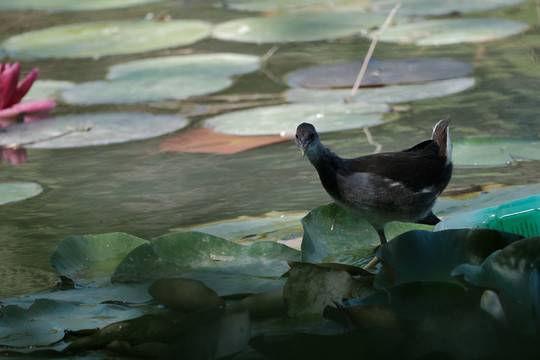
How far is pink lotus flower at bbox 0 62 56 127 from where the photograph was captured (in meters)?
3.87

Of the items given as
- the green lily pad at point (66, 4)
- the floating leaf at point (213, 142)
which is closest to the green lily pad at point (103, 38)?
the green lily pad at point (66, 4)

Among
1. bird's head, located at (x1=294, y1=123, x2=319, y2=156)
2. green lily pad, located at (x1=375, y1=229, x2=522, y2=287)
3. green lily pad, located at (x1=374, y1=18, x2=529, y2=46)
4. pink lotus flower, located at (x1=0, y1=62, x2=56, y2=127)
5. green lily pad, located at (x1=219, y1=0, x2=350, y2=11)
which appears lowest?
green lily pad, located at (x1=374, y1=18, x2=529, y2=46)

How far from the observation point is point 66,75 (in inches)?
192

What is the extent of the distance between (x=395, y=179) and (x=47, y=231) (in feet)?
3.38

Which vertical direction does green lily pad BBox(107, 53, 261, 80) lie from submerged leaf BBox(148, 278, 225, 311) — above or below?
below

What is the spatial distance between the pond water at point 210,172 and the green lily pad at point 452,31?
0.49 feet

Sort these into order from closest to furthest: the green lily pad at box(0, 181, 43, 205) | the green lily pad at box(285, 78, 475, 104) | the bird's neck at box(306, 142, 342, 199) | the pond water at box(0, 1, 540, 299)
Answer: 1. the bird's neck at box(306, 142, 342, 199)
2. the pond water at box(0, 1, 540, 299)
3. the green lily pad at box(0, 181, 43, 205)
4. the green lily pad at box(285, 78, 475, 104)

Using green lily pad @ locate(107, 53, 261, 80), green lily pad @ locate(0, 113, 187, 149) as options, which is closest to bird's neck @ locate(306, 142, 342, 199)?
green lily pad @ locate(0, 113, 187, 149)

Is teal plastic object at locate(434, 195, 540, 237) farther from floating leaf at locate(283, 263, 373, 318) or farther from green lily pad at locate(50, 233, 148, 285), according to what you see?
green lily pad at locate(50, 233, 148, 285)

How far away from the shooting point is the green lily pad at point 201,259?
1.90 meters

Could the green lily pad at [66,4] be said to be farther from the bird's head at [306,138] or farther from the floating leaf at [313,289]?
the floating leaf at [313,289]

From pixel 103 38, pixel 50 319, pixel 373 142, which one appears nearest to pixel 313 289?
pixel 50 319

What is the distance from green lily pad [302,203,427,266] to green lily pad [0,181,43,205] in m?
1.12

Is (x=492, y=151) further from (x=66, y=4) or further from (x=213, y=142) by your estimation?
(x=66, y=4)
